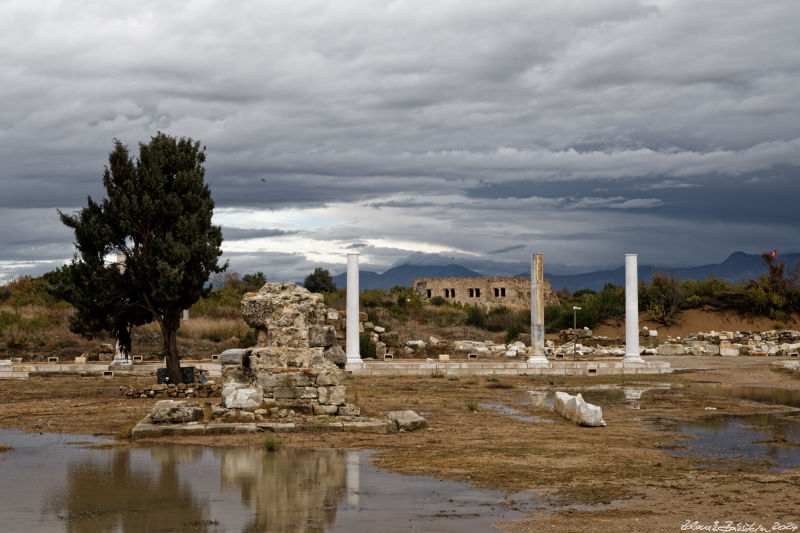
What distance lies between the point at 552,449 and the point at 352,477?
3707mm

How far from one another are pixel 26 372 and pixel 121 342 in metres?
5.69

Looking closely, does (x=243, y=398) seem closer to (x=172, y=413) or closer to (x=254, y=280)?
(x=172, y=413)

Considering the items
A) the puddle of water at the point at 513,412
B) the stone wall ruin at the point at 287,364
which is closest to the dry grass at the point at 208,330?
the puddle of water at the point at 513,412

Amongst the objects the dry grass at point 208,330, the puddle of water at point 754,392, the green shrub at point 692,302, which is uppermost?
the green shrub at point 692,302

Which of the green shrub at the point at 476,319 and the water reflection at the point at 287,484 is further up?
the green shrub at the point at 476,319

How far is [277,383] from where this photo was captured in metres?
15.8

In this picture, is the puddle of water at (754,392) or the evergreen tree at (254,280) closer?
the puddle of water at (754,392)

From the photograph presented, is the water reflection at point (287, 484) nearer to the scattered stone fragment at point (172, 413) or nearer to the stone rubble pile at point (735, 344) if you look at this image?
the scattered stone fragment at point (172, 413)

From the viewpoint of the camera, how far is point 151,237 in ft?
76.3

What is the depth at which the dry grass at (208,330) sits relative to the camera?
3950 centimetres

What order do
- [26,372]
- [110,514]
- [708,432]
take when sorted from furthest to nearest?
1. [26,372]
2. [708,432]
3. [110,514]

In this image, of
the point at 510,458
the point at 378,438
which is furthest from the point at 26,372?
the point at 510,458

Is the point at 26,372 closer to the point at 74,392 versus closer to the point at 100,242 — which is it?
the point at 74,392

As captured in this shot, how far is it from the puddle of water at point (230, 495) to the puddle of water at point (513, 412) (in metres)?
5.48
